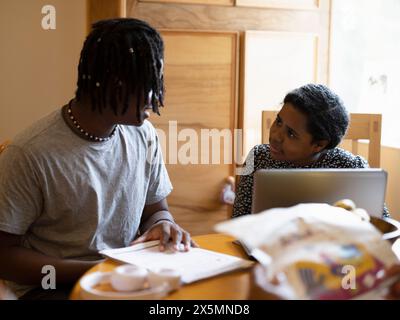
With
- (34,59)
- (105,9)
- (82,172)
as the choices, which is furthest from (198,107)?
(82,172)

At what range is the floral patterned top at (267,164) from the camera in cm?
160

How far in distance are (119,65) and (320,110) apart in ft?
2.42

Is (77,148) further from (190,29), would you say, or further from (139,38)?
(190,29)

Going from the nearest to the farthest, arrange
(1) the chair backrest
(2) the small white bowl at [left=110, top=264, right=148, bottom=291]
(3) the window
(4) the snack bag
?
(4) the snack bag → (2) the small white bowl at [left=110, top=264, right=148, bottom=291] → (1) the chair backrest → (3) the window

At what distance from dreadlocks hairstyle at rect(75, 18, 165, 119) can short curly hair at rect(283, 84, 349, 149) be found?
22.9 inches

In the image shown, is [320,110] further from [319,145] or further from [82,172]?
[82,172]

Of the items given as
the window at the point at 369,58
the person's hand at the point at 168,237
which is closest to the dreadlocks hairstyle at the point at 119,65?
the person's hand at the point at 168,237

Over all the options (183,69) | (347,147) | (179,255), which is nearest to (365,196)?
(179,255)

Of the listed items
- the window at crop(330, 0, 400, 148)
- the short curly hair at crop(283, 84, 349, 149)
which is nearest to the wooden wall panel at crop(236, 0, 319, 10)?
the window at crop(330, 0, 400, 148)

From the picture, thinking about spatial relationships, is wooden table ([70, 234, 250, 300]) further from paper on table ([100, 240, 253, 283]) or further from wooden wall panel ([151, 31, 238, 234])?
wooden wall panel ([151, 31, 238, 234])

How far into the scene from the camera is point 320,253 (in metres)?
0.76

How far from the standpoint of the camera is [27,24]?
2471mm

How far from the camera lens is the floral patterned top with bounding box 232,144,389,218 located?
160 centimetres

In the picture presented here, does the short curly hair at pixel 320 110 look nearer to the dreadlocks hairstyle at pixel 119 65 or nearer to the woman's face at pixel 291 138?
the woman's face at pixel 291 138
